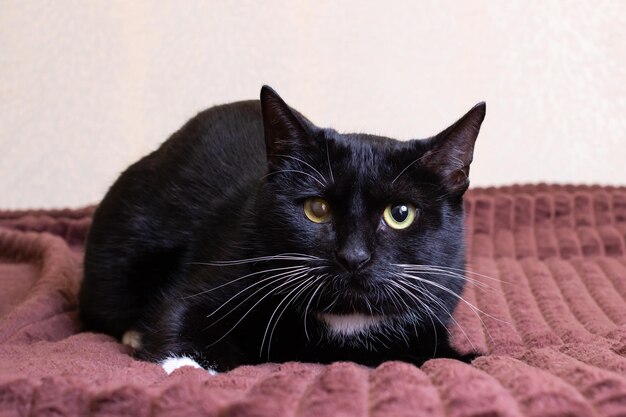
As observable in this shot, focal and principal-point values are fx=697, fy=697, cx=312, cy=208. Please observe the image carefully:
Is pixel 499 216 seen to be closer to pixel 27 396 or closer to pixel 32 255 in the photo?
pixel 32 255

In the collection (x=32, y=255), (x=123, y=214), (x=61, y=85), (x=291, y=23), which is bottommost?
(x=32, y=255)

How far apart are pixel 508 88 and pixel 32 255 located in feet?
5.15

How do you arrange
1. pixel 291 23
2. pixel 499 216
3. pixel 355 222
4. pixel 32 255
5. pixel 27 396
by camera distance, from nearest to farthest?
1. pixel 27 396
2. pixel 355 222
3. pixel 32 255
4. pixel 499 216
5. pixel 291 23

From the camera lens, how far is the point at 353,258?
0.84 meters

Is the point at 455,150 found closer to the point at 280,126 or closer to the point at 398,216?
the point at 398,216

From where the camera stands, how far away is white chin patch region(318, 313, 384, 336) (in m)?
0.96

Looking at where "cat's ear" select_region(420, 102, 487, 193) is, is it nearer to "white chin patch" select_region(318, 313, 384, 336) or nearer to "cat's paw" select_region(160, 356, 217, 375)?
"white chin patch" select_region(318, 313, 384, 336)

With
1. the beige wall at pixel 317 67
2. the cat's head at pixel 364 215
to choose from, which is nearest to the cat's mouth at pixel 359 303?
the cat's head at pixel 364 215

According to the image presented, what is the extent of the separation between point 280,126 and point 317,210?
14 centimetres

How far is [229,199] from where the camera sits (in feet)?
3.84

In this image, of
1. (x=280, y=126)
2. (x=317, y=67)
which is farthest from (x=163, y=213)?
(x=317, y=67)

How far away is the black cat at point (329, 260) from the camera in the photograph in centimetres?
89

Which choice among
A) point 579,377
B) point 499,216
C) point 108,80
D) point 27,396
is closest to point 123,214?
point 27,396

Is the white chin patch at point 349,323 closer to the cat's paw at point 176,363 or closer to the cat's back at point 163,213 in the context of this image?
the cat's paw at point 176,363
